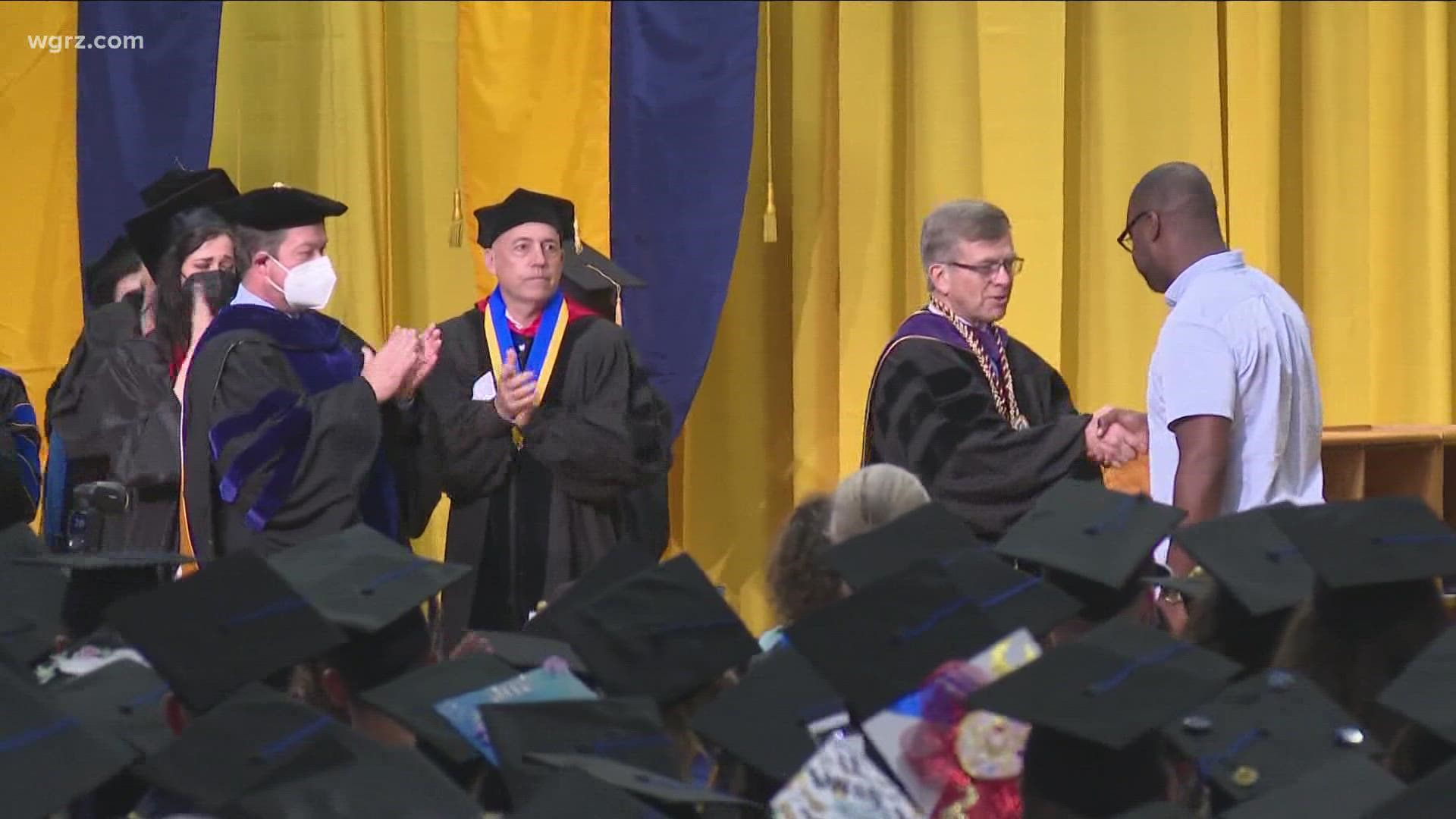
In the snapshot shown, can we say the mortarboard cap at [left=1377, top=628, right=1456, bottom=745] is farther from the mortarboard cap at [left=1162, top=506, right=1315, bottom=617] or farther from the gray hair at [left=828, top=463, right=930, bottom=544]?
the gray hair at [left=828, top=463, right=930, bottom=544]

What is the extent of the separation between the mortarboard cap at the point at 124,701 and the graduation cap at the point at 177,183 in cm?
306

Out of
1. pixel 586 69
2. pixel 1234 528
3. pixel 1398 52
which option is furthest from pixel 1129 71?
pixel 1234 528

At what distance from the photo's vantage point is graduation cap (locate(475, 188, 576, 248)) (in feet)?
17.3

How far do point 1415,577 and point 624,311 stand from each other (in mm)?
4157

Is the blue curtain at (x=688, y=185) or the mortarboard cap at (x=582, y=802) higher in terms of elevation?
the blue curtain at (x=688, y=185)

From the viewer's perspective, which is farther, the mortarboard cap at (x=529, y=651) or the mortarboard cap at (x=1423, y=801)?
the mortarboard cap at (x=529, y=651)

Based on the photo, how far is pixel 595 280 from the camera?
5754mm

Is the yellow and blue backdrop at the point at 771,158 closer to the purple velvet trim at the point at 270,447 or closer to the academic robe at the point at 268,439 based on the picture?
the academic robe at the point at 268,439

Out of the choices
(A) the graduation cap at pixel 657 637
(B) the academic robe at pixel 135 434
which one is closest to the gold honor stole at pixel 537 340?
(B) the academic robe at pixel 135 434

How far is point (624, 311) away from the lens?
6.36 meters

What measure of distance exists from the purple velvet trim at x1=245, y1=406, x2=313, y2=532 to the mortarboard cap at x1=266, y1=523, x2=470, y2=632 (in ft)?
5.60

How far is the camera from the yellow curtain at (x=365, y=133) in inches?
254

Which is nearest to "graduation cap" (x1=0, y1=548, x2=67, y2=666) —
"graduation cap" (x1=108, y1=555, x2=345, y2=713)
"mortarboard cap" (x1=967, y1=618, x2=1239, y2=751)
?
"graduation cap" (x1=108, y1=555, x2=345, y2=713)

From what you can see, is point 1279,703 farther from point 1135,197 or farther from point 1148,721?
point 1135,197
